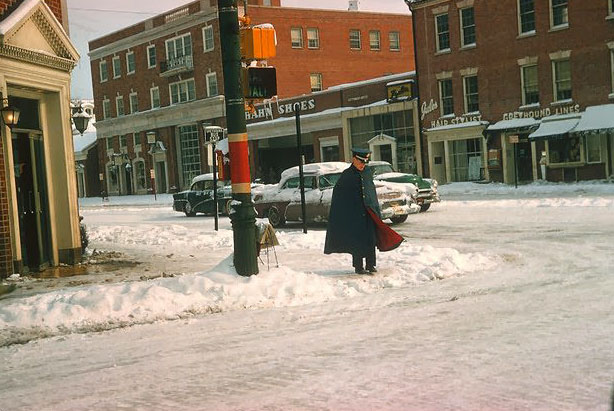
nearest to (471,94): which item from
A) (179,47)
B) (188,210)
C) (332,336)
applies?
(188,210)

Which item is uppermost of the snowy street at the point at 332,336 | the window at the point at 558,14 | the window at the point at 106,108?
the window at the point at 106,108

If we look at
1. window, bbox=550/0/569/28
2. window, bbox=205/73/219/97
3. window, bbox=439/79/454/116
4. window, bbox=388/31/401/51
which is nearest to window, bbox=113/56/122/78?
window, bbox=205/73/219/97

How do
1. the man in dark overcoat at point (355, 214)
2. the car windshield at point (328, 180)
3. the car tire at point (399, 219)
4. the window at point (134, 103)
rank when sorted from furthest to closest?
1. the window at point (134, 103)
2. the car windshield at point (328, 180)
3. the car tire at point (399, 219)
4. the man in dark overcoat at point (355, 214)

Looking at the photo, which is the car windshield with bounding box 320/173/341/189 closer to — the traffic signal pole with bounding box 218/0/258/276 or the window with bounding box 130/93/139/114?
the traffic signal pole with bounding box 218/0/258/276

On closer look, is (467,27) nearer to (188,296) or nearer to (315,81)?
(315,81)

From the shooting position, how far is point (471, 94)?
35562mm

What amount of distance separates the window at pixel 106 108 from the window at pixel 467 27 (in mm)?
37986

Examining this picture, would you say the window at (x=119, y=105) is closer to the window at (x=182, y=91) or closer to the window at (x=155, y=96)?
the window at (x=155, y=96)

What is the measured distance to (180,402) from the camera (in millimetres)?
4656

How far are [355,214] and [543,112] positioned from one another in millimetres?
25352

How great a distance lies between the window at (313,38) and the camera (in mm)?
51594

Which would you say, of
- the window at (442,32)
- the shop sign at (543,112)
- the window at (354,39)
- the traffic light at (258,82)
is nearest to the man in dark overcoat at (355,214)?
the traffic light at (258,82)

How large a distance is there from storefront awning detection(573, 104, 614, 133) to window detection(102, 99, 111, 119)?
4494 centimetres

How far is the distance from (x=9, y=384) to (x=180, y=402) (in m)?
1.61
